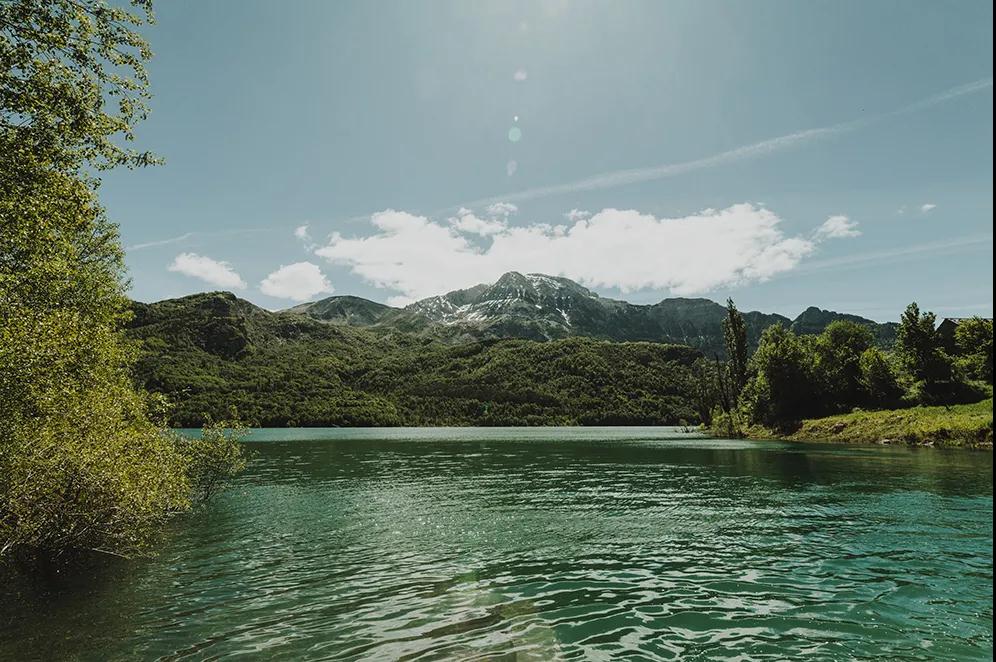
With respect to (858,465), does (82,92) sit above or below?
above

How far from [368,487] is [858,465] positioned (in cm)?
4944

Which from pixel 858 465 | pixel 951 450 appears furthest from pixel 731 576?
pixel 951 450

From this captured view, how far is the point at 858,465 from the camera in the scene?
176ft

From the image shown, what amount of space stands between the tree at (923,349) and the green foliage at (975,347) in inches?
170

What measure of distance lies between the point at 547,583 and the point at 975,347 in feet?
353

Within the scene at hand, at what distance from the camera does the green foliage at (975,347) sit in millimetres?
83606

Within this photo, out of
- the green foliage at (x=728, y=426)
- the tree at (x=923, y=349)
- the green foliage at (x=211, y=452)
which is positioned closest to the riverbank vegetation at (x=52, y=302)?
the green foliage at (x=211, y=452)

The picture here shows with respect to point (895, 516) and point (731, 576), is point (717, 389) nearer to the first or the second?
point (895, 516)

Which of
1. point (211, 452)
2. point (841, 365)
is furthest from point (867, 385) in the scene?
point (211, 452)

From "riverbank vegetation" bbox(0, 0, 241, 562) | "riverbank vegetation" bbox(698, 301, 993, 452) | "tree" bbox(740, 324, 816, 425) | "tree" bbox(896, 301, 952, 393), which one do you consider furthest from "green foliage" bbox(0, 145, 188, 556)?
"tree" bbox(740, 324, 816, 425)

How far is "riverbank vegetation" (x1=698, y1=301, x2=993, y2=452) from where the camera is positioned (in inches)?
3110

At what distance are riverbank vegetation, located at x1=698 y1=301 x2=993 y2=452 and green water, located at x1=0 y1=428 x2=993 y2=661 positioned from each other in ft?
178

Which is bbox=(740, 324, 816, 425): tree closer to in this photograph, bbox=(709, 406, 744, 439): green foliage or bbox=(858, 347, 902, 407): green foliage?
bbox=(709, 406, 744, 439): green foliage

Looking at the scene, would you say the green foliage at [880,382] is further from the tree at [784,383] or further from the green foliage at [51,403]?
the green foliage at [51,403]
